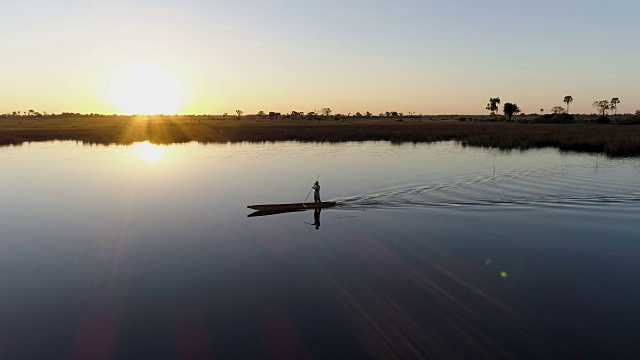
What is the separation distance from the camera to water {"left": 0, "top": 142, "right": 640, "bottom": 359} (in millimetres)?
11875

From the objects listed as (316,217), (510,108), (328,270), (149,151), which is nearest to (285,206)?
(316,217)

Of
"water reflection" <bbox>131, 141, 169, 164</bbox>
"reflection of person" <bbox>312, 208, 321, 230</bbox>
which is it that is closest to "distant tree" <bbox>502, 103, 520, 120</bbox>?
"water reflection" <bbox>131, 141, 169, 164</bbox>

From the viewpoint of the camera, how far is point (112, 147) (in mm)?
67562

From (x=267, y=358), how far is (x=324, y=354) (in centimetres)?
137

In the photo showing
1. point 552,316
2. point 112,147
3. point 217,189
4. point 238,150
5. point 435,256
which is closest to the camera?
point 552,316

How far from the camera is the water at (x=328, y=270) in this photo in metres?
11.9

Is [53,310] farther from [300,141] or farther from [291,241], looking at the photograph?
[300,141]

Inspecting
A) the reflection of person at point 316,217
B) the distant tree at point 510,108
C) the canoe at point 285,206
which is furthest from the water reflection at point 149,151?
the distant tree at point 510,108

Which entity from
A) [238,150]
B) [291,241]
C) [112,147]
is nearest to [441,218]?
[291,241]

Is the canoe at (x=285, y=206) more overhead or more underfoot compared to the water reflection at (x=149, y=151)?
more underfoot

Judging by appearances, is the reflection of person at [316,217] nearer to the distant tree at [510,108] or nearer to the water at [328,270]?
the water at [328,270]

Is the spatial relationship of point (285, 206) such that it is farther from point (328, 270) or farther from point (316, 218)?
point (328, 270)

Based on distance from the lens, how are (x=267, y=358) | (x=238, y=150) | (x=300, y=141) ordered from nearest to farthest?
(x=267, y=358) → (x=238, y=150) → (x=300, y=141)

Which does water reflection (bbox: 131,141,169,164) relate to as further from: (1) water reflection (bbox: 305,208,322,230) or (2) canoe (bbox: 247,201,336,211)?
(1) water reflection (bbox: 305,208,322,230)
